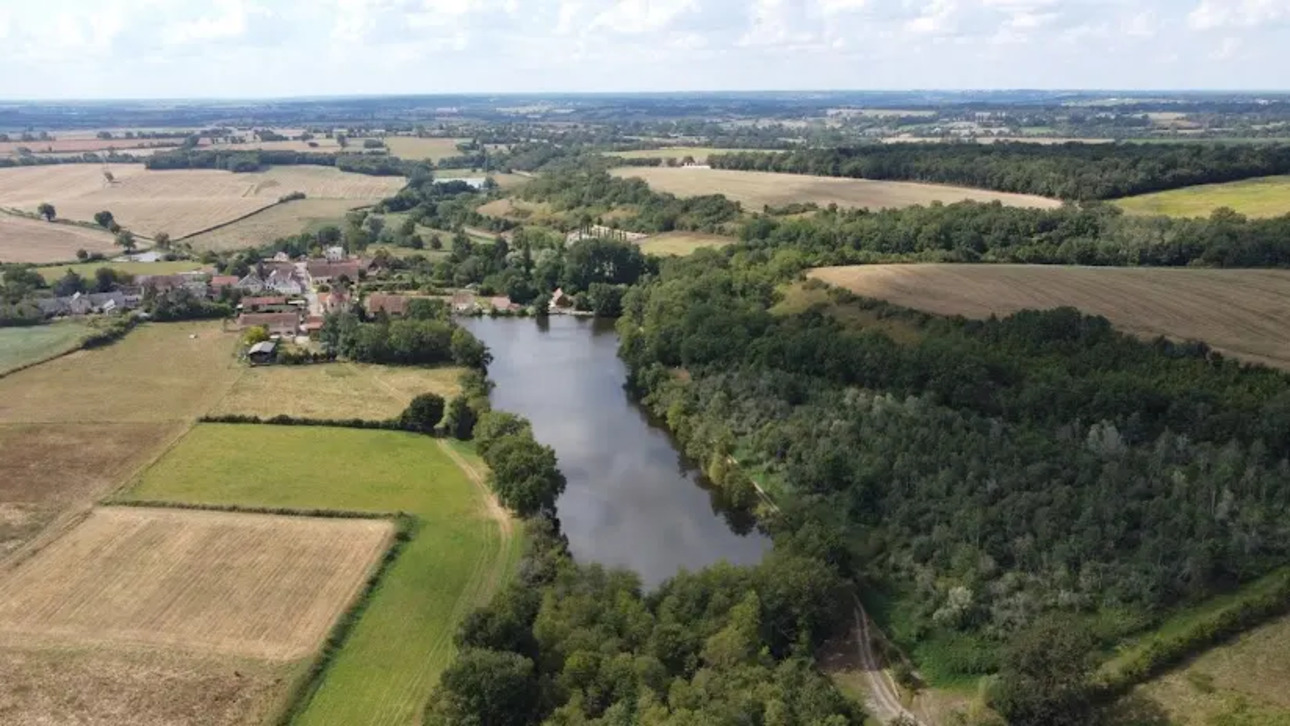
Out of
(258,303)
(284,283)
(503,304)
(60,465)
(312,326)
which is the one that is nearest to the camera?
(60,465)

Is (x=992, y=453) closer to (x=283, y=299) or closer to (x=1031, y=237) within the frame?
(x=1031, y=237)

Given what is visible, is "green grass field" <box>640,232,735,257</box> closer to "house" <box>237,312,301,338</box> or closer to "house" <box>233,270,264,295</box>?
"house" <box>237,312,301,338</box>

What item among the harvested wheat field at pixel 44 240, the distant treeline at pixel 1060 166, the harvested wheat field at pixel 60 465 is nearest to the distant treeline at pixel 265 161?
the harvested wheat field at pixel 44 240

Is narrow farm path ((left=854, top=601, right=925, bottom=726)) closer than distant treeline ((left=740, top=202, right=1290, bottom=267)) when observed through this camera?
Yes

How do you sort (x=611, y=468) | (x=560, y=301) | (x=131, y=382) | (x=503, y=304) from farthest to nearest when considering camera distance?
(x=560, y=301) → (x=503, y=304) → (x=131, y=382) → (x=611, y=468)

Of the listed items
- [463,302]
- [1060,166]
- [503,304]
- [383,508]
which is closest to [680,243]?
[503,304]

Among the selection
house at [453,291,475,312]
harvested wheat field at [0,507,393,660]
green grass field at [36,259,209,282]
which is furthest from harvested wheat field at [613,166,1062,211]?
harvested wheat field at [0,507,393,660]
